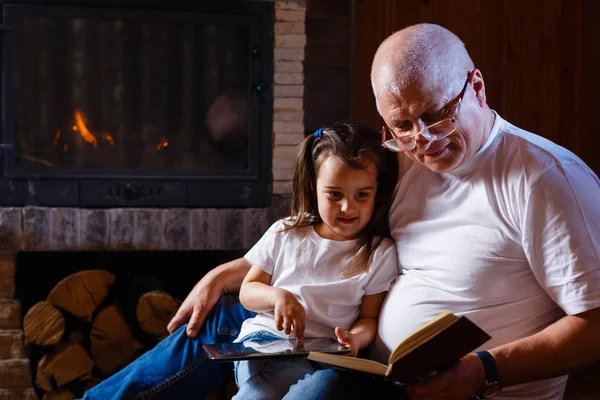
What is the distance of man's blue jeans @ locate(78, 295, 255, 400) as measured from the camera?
165 centimetres

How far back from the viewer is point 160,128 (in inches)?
101

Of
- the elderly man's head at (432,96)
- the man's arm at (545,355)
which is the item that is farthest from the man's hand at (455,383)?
the elderly man's head at (432,96)

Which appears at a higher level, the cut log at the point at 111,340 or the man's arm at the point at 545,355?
the man's arm at the point at 545,355

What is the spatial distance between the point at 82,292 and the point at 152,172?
1.38ft

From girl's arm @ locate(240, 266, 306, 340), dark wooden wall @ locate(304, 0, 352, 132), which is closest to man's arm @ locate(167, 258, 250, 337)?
girl's arm @ locate(240, 266, 306, 340)

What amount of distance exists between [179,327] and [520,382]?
0.81m

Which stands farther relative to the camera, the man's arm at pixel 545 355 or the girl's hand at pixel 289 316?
the girl's hand at pixel 289 316

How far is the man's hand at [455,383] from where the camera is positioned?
48.2 inches

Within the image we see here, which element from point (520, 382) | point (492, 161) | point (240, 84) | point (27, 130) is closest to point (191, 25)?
point (240, 84)

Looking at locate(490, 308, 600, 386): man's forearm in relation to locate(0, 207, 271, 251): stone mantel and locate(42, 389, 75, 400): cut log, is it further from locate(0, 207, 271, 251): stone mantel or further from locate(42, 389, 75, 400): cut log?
locate(42, 389, 75, 400): cut log

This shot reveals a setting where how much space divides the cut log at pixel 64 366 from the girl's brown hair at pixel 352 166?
1052 millimetres

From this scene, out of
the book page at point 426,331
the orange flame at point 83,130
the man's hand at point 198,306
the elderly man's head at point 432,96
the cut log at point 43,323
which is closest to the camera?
the book page at point 426,331

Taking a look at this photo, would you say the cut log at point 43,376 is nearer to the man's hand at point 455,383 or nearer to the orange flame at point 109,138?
the orange flame at point 109,138

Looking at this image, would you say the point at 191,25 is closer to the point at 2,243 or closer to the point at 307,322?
the point at 2,243
